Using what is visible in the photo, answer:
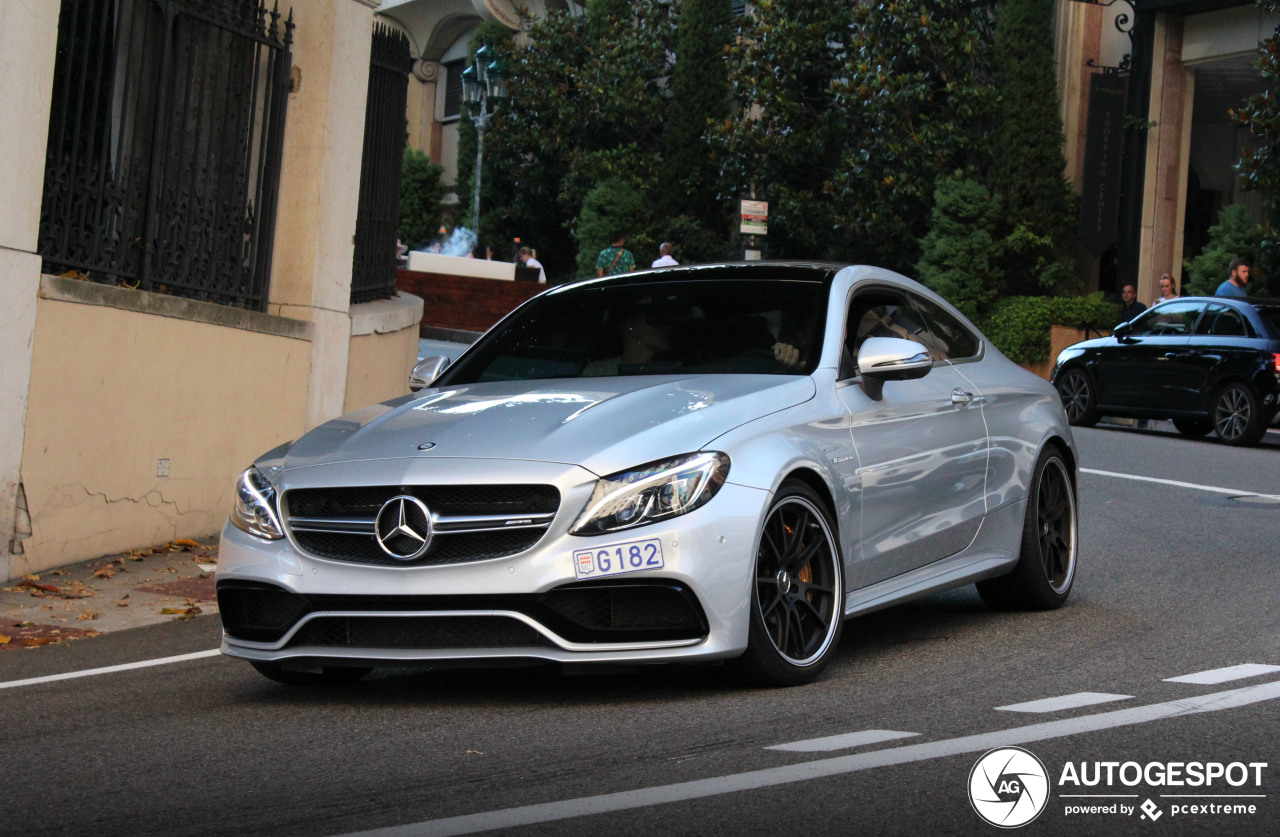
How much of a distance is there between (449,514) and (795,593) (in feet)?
4.09

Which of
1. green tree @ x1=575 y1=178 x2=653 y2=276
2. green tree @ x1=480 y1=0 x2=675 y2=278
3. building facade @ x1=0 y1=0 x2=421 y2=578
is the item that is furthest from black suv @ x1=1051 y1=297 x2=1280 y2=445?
green tree @ x1=480 y1=0 x2=675 y2=278

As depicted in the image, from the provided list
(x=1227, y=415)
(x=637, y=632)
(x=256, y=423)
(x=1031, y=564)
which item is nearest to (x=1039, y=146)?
(x=1227, y=415)

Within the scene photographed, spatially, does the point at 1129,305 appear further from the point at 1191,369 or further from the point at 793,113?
the point at 793,113

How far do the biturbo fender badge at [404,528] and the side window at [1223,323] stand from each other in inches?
633

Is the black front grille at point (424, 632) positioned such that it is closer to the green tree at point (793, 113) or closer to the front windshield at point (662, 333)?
the front windshield at point (662, 333)

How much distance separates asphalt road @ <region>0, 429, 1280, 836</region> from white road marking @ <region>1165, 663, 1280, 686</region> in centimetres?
3

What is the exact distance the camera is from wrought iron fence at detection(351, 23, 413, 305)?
1362 centimetres

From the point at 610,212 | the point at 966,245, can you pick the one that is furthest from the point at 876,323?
the point at 610,212

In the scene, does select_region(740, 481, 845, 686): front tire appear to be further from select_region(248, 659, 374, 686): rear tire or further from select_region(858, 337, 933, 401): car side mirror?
select_region(248, 659, 374, 686): rear tire

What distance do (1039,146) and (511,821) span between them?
2834cm

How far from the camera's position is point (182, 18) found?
10602mm

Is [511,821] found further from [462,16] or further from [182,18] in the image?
[462,16]

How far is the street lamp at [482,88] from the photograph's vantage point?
40.0 meters

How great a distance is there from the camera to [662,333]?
6875 mm
